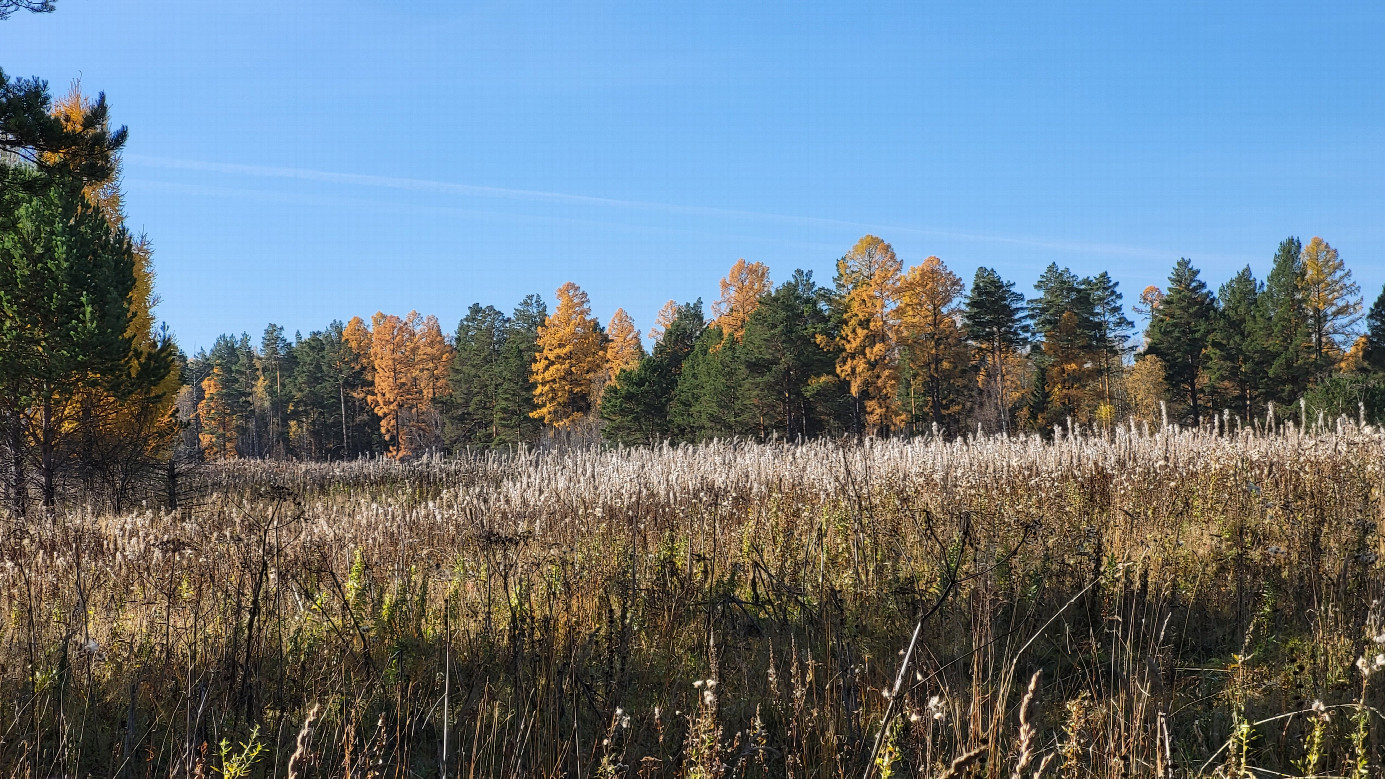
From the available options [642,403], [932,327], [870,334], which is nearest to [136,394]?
[642,403]

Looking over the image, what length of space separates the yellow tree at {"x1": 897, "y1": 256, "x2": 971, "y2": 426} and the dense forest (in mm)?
100

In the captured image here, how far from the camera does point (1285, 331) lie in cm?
3691

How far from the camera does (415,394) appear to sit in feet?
194

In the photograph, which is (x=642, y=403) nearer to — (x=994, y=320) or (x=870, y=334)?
(x=870, y=334)

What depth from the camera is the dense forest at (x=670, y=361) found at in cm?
1400

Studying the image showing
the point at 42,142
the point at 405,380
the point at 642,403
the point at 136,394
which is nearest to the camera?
the point at 42,142

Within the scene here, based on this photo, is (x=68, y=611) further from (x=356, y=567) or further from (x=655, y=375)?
(x=655, y=375)

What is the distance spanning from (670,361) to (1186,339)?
2547 cm

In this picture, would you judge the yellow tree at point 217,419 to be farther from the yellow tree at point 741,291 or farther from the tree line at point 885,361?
the yellow tree at point 741,291

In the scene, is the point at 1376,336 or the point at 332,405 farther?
the point at 332,405

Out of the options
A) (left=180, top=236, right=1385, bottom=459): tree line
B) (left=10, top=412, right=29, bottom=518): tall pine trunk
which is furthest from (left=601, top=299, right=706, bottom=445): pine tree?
(left=10, top=412, right=29, bottom=518): tall pine trunk

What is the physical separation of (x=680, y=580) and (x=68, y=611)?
340 cm

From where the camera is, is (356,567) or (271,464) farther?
(271,464)

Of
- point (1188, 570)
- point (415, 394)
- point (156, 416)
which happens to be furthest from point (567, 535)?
point (415, 394)
